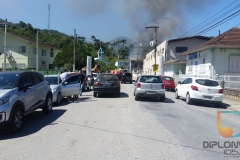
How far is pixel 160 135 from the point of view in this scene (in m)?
7.03

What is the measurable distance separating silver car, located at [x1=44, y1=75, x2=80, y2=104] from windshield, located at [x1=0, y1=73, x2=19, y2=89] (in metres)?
4.32

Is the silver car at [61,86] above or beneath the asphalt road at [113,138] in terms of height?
above

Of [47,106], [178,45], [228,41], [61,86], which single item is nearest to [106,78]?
[61,86]

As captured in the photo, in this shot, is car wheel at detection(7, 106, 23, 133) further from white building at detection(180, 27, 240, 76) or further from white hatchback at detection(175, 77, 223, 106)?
white building at detection(180, 27, 240, 76)

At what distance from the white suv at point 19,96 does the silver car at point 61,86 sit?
8.55 feet

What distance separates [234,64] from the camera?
2497cm

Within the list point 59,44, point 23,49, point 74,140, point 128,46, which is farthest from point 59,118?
point 128,46

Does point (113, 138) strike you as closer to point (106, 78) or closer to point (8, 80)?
point (8, 80)

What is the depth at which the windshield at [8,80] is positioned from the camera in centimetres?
788

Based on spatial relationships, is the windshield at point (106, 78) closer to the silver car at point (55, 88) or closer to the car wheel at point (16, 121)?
the silver car at point (55, 88)

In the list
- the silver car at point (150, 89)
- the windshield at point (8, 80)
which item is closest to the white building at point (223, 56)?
the silver car at point (150, 89)

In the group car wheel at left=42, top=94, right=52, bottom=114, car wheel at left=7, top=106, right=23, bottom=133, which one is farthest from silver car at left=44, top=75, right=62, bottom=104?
car wheel at left=7, top=106, right=23, bottom=133

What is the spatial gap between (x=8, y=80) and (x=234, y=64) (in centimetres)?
2217

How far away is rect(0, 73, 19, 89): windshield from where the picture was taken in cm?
788
